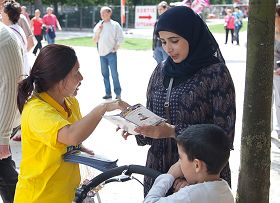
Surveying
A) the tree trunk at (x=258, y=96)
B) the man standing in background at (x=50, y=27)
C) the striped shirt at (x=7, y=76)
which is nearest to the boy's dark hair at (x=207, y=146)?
the tree trunk at (x=258, y=96)

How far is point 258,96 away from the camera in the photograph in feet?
10.9

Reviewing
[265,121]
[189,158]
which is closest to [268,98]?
[265,121]

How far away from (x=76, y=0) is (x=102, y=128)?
35.0m

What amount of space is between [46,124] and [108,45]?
24.0ft

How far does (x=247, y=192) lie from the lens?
3670 millimetres

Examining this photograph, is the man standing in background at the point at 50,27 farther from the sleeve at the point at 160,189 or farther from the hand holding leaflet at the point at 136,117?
the sleeve at the point at 160,189

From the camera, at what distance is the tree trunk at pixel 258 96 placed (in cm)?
329

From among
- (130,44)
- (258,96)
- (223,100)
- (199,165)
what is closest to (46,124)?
(199,165)

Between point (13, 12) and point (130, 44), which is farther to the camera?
point (130, 44)

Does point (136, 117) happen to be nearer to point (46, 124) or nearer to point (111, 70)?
point (46, 124)

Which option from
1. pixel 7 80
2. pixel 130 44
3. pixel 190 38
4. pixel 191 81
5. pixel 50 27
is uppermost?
pixel 190 38

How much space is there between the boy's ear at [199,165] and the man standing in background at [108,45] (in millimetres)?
7570

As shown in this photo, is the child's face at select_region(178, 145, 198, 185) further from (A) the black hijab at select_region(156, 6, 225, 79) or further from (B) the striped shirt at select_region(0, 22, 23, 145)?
(B) the striped shirt at select_region(0, 22, 23, 145)

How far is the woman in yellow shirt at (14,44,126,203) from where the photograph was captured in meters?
2.39
